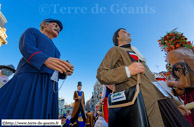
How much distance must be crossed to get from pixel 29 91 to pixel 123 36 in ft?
5.30

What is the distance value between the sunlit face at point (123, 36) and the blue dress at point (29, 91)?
1.26 m

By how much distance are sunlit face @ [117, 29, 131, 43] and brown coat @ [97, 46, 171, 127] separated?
398 millimetres

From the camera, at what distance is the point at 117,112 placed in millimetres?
1084

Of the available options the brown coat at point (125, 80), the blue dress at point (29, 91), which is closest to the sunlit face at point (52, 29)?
the blue dress at point (29, 91)

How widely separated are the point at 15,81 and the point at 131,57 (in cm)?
144

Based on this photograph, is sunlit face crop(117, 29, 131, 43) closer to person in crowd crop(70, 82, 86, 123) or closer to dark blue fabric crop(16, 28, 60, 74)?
dark blue fabric crop(16, 28, 60, 74)

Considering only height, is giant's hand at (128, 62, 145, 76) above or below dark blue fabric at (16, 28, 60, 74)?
below

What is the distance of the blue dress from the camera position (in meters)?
1.03

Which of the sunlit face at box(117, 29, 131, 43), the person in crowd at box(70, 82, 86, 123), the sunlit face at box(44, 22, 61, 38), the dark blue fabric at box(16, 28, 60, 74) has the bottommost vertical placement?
the person in crowd at box(70, 82, 86, 123)

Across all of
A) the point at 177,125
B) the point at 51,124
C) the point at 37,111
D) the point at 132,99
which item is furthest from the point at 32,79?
the point at 177,125

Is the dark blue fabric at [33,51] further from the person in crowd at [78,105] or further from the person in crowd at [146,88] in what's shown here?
the person in crowd at [78,105]

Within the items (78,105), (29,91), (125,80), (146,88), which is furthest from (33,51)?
(78,105)

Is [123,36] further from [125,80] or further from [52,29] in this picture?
[52,29]

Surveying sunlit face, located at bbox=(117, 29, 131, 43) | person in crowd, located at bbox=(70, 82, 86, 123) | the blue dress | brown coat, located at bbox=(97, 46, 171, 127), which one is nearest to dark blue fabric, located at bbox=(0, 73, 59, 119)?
the blue dress
